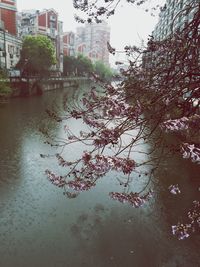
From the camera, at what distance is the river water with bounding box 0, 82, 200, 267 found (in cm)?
755

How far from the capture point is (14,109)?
28922 mm

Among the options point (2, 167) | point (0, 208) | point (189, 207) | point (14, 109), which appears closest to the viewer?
point (0, 208)

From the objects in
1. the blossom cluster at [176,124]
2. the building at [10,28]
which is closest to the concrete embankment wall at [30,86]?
the building at [10,28]

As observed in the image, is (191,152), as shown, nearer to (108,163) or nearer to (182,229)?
(182,229)

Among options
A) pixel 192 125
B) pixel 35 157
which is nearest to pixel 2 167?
pixel 35 157

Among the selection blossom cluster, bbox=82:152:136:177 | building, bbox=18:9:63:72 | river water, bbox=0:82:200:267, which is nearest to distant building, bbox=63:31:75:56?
building, bbox=18:9:63:72

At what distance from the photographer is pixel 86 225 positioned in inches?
350

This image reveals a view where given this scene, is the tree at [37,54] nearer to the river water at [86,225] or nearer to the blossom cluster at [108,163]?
the river water at [86,225]

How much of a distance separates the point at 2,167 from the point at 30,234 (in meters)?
5.48

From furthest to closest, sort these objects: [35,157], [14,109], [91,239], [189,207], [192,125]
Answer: [14,109] < [35,157] < [189,207] < [91,239] < [192,125]

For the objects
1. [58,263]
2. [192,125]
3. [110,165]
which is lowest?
[58,263]

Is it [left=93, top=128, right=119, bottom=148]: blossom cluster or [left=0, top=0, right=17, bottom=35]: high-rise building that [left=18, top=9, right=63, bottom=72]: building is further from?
[left=93, top=128, right=119, bottom=148]: blossom cluster

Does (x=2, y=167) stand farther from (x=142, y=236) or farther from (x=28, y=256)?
(x=142, y=236)

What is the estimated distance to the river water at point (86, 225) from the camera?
7555 mm
